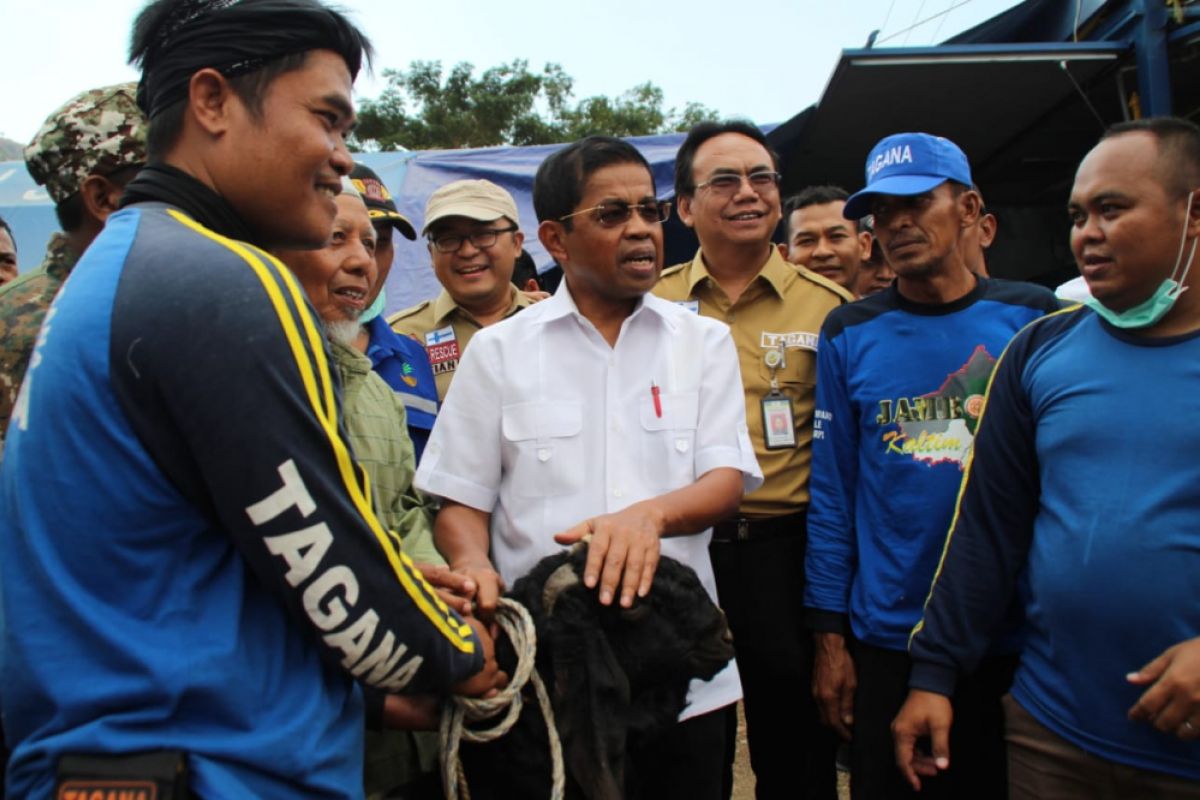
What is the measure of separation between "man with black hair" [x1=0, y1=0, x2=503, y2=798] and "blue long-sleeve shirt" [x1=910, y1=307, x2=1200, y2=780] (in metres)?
1.62

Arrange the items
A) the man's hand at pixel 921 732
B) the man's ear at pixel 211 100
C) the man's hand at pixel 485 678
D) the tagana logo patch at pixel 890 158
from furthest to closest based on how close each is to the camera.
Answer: the tagana logo patch at pixel 890 158
the man's hand at pixel 921 732
the man's hand at pixel 485 678
the man's ear at pixel 211 100

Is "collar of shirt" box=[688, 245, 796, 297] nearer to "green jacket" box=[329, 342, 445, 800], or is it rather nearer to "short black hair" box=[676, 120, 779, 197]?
"short black hair" box=[676, 120, 779, 197]

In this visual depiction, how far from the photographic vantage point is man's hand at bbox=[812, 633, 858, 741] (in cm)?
272

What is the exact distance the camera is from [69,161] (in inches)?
82.7

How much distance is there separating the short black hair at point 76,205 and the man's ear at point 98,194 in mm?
12

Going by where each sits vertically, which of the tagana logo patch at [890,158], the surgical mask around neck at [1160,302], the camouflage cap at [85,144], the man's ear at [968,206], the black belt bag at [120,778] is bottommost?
the black belt bag at [120,778]

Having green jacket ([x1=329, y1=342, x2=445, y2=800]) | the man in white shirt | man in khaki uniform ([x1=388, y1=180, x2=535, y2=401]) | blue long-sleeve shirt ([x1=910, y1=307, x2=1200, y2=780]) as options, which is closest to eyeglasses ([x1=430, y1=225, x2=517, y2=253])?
man in khaki uniform ([x1=388, y1=180, x2=535, y2=401])

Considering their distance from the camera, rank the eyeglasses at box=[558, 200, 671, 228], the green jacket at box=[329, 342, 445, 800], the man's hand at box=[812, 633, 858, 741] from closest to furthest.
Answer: the green jacket at box=[329, 342, 445, 800] → the eyeglasses at box=[558, 200, 671, 228] → the man's hand at box=[812, 633, 858, 741]

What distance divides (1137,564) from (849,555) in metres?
0.91

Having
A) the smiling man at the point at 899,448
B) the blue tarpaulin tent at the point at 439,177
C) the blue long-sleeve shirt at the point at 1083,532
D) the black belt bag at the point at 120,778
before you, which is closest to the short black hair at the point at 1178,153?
the blue long-sleeve shirt at the point at 1083,532

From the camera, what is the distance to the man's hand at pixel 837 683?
2.72 meters

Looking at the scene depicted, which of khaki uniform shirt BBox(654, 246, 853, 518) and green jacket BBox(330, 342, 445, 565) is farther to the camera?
khaki uniform shirt BBox(654, 246, 853, 518)

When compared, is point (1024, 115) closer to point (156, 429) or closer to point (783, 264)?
point (783, 264)

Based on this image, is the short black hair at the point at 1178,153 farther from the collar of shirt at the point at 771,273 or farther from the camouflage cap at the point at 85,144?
the camouflage cap at the point at 85,144
